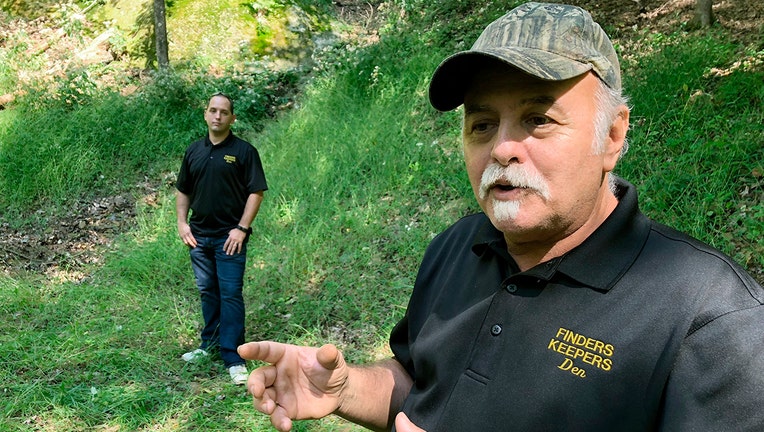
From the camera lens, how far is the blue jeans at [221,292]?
451cm

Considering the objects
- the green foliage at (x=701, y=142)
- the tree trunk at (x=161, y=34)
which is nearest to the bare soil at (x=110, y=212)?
the green foliage at (x=701, y=142)

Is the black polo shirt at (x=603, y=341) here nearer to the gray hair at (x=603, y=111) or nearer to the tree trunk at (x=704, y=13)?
the gray hair at (x=603, y=111)

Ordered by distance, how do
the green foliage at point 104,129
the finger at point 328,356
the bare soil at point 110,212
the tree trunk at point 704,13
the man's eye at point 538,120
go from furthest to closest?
1. the green foliage at point 104,129
2. the bare soil at point 110,212
3. the tree trunk at point 704,13
4. the finger at point 328,356
5. the man's eye at point 538,120

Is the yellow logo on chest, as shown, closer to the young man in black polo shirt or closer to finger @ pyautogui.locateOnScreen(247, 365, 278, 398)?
finger @ pyautogui.locateOnScreen(247, 365, 278, 398)

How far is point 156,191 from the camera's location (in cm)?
787

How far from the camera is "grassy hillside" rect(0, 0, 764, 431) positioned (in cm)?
429

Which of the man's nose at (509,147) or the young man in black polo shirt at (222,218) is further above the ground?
the man's nose at (509,147)

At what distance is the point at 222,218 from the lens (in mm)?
4559

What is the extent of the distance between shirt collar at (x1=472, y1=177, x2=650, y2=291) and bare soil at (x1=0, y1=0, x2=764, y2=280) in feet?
16.5

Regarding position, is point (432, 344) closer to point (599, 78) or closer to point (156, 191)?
point (599, 78)

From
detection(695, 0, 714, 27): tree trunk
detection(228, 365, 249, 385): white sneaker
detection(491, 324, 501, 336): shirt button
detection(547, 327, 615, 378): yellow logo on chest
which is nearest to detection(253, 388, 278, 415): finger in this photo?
detection(491, 324, 501, 336): shirt button

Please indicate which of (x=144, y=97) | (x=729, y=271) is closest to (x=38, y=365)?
(x=729, y=271)

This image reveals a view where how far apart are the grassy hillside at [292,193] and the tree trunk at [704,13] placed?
186 mm

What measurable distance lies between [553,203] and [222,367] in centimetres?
375
